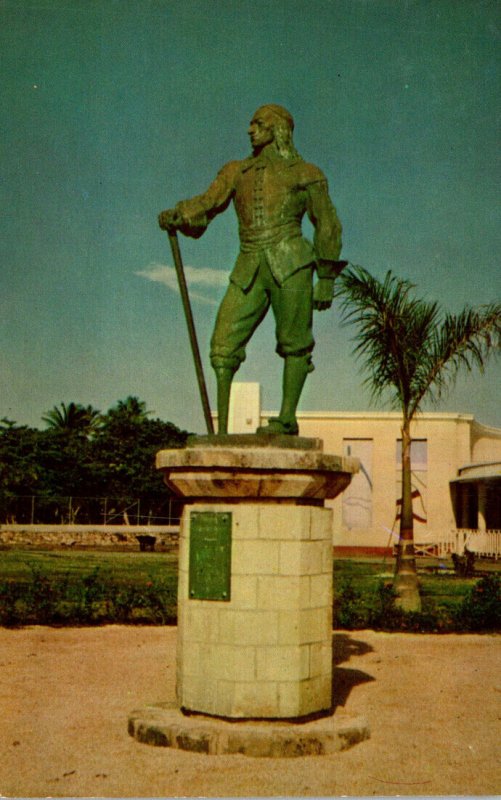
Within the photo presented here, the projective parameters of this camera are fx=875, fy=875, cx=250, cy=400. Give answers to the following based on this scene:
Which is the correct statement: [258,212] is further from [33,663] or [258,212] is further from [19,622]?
[19,622]

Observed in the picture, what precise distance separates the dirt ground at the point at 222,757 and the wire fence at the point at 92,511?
25.2m

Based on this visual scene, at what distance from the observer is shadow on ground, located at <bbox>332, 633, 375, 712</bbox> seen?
6.98 metres

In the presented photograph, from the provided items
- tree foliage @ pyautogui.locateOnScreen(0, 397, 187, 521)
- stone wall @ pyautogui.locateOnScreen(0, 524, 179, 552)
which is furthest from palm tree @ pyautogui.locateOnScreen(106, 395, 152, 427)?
stone wall @ pyautogui.locateOnScreen(0, 524, 179, 552)

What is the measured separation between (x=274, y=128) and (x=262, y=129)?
0.29 feet

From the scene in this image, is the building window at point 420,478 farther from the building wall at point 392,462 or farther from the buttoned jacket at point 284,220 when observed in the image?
the buttoned jacket at point 284,220

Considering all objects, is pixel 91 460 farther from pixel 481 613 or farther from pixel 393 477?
pixel 481 613

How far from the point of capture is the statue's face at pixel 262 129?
628 centimetres

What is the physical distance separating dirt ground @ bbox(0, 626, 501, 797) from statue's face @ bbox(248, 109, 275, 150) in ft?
13.6

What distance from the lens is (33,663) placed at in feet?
26.7

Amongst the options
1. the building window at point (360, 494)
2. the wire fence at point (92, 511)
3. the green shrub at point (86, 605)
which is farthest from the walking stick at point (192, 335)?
the wire fence at point (92, 511)

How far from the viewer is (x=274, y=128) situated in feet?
20.6

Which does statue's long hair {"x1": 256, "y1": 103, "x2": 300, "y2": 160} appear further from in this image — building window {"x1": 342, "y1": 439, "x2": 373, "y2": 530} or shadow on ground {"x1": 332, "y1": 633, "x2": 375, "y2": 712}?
building window {"x1": 342, "y1": 439, "x2": 373, "y2": 530}

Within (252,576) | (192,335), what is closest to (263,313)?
(192,335)

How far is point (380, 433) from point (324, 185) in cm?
2637
